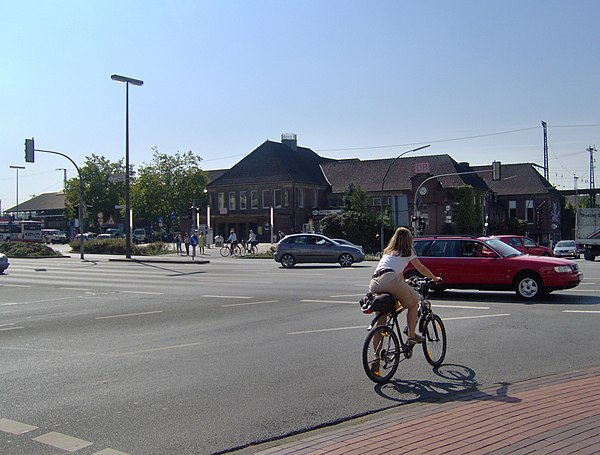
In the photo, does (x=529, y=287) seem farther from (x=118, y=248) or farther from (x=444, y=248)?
(x=118, y=248)

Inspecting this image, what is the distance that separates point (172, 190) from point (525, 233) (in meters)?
45.0

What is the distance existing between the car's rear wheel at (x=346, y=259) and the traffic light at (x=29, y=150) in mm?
20001

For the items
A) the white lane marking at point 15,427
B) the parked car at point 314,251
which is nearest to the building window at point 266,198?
the parked car at point 314,251

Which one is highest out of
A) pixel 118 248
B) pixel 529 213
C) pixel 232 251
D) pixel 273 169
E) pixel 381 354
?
pixel 273 169

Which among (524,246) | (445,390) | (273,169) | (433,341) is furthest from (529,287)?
(273,169)

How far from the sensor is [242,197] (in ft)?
259

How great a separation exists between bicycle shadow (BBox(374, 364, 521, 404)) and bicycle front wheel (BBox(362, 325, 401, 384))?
0.42 ft

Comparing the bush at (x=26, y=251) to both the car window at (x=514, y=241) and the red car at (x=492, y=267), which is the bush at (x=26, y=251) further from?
the red car at (x=492, y=267)

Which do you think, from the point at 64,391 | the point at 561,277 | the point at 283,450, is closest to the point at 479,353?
the point at 283,450

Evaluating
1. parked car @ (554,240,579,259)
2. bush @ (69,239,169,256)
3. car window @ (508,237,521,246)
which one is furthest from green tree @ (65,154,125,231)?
car window @ (508,237,521,246)

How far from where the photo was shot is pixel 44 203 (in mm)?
123062

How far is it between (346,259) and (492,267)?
48.6 feet

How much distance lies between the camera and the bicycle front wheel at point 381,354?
274 inches

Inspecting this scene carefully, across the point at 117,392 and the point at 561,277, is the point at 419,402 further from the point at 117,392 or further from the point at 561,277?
the point at 561,277
